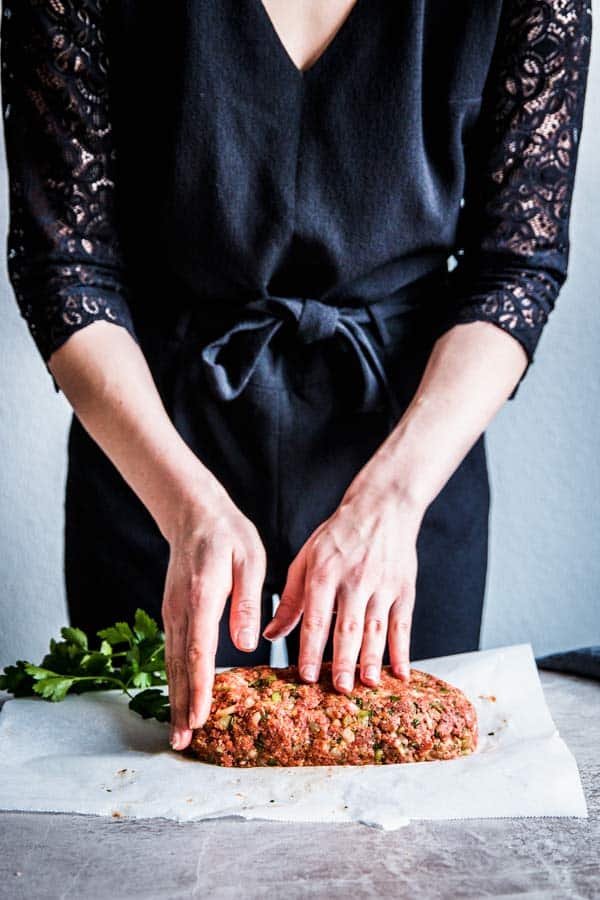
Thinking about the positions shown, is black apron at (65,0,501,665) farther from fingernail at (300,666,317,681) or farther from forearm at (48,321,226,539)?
fingernail at (300,666,317,681)

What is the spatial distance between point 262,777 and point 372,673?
175mm

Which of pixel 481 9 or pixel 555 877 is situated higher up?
pixel 481 9

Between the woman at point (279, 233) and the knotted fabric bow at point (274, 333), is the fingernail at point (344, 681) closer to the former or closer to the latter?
the woman at point (279, 233)

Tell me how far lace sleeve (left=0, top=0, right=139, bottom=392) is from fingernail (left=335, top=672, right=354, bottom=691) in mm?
544

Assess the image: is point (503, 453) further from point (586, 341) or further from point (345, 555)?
point (345, 555)

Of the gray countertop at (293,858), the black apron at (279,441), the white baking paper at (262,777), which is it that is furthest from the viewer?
the black apron at (279,441)

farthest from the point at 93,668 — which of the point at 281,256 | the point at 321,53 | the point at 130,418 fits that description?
the point at 321,53

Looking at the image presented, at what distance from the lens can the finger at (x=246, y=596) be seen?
1.15 meters

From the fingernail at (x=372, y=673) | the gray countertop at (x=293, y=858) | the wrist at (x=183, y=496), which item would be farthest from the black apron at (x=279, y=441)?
the gray countertop at (x=293, y=858)

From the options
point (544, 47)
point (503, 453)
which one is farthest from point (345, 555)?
point (503, 453)

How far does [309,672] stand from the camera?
1.21 m

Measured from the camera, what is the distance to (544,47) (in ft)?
4.51

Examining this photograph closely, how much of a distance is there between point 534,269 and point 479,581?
1.58ft

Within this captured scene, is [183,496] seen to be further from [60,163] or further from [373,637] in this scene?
[60,163]
